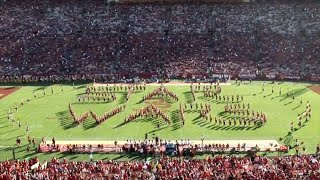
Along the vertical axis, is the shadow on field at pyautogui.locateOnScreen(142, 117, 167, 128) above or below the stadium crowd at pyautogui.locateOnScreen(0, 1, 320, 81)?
below

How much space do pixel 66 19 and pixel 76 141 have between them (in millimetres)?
36037

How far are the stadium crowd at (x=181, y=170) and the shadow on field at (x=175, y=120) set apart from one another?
357 inches

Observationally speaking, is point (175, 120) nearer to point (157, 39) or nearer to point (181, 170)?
point (181, 170)

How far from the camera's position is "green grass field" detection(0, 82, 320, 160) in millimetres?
30500

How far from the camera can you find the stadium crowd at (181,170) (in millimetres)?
20562

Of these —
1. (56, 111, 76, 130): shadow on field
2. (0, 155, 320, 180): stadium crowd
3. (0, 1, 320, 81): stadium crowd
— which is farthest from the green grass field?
(0, 1, 320, 81): stadium crowd

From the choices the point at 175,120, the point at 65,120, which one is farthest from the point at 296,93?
the point at 65,120

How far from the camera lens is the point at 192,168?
70.6 feet

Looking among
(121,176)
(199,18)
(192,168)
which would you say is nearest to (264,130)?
(192,168)

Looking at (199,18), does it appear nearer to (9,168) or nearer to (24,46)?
(24,46)

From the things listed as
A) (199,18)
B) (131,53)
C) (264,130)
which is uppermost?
(199,18)

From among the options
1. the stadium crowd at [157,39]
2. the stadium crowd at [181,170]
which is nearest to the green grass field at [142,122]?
the stadium crowd at [181,170]

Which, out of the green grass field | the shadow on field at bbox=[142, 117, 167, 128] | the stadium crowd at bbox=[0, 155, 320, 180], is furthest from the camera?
the shadow on field at bbox=[142, 117, 167, 128]

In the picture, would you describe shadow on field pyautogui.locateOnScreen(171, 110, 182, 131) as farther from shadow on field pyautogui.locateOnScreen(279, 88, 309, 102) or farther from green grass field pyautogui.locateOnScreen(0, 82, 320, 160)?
shadow on field pyautogui.locateOnScreen(279, 88, 309, 102)
